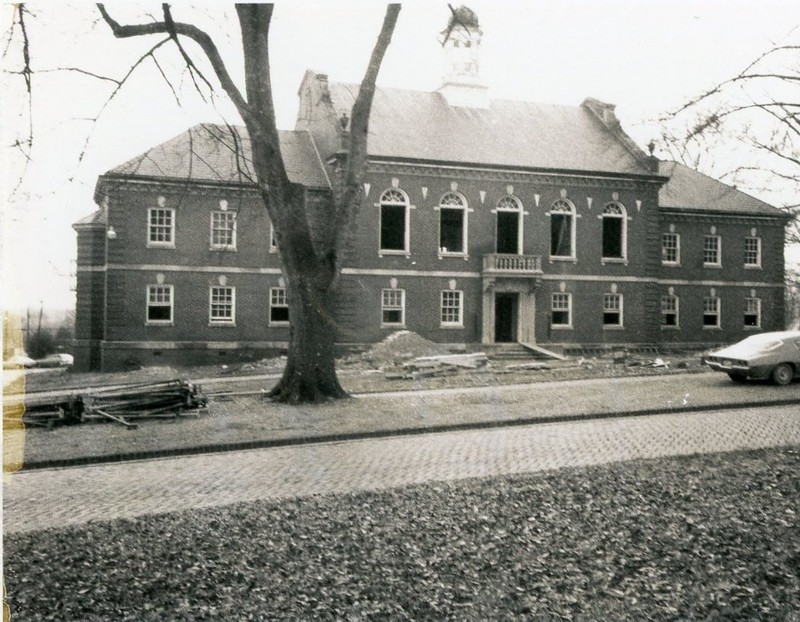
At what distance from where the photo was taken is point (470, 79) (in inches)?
372

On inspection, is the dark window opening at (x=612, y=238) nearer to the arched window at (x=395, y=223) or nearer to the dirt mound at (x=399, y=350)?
the dirt mound at (x=399, y=350)

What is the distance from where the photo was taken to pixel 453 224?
15836 mm

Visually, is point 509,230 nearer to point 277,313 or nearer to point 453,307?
point 453,307

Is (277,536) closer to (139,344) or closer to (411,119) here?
(139,344)

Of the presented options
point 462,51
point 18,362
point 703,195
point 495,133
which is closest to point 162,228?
point 18,362

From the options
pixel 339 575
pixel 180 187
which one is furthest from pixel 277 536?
pixel 180 187

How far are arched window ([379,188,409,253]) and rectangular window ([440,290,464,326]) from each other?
2.81 metres

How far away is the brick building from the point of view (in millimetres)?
9914

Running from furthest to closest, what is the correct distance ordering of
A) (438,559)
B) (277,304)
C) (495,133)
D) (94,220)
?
(277,304) → (495,133) → (94,220) → (438,559)

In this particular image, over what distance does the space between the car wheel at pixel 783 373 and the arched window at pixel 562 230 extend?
413 centimetres

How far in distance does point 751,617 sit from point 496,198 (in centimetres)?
1055

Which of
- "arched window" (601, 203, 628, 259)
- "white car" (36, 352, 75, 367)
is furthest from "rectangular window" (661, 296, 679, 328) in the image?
"white car" (36, 352, 75, 367)

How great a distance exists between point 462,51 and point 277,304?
6775 mm

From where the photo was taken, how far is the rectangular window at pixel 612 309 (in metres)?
11.9
